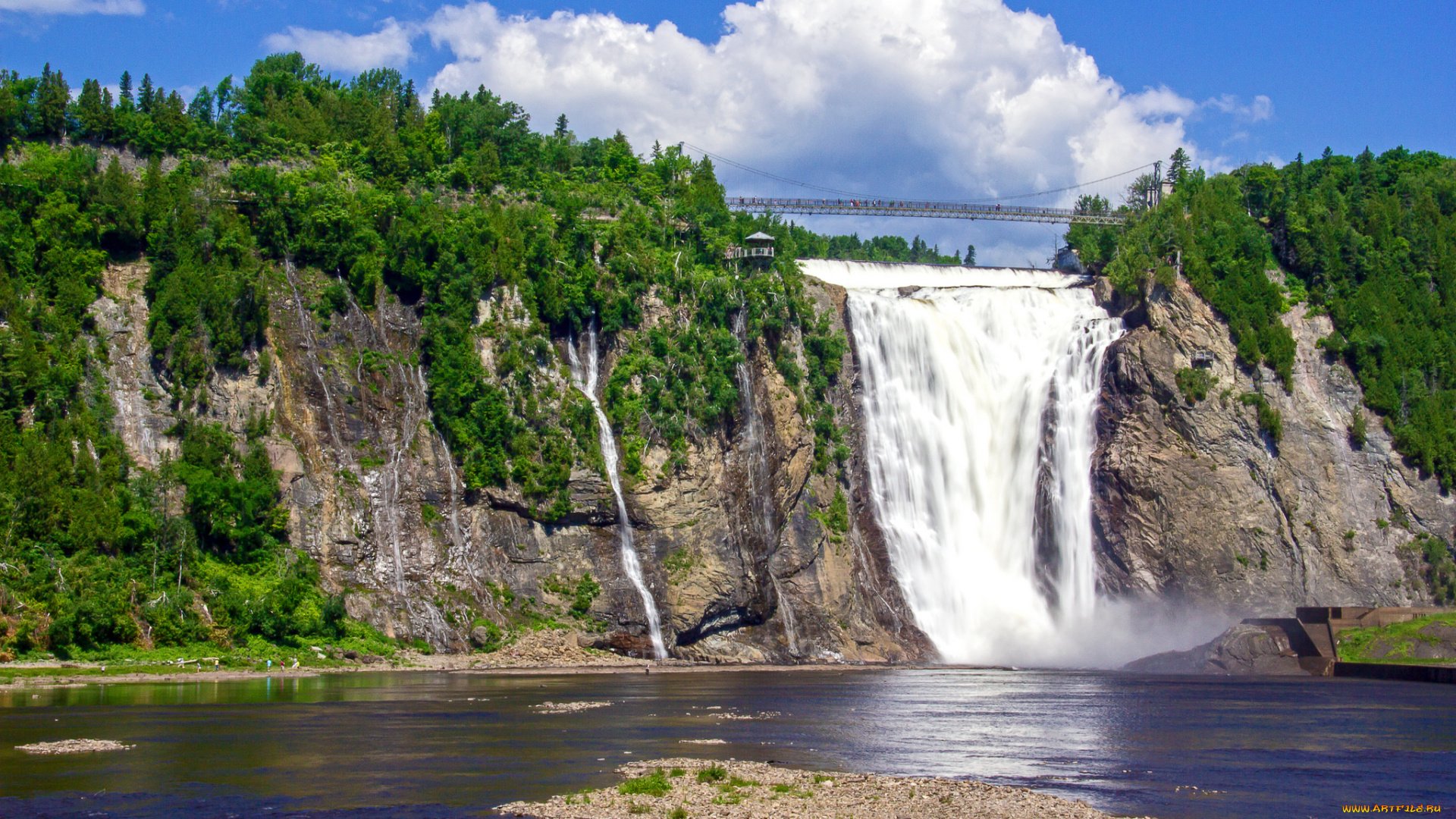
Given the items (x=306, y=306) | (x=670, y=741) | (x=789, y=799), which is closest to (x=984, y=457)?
(x=306, y=306)

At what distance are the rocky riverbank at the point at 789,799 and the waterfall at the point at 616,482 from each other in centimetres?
4130

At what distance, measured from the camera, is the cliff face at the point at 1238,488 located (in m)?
82.9

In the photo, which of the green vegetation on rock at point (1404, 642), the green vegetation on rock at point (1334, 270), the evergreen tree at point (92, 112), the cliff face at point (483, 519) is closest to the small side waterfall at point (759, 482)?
the cliff face at point (483, 519)

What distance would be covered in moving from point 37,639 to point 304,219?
108ft

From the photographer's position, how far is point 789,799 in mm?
25547

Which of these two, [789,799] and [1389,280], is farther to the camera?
[1389,280]

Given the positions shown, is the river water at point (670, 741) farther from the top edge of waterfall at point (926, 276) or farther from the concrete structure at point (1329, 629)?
the top edge of waterfall at point (926, 276)

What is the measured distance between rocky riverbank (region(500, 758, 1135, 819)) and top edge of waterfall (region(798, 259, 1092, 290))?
70868 mm

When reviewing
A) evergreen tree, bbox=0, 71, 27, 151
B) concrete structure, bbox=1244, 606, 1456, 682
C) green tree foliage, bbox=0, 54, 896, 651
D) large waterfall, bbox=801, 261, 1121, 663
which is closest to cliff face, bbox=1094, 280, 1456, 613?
large waterfall, bbox=801, 261, 1121, 663

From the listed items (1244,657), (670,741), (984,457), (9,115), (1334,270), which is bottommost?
(1244,657)

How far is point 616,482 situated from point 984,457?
95.4ft

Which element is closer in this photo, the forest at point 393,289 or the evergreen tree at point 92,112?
the forest at point 393,289

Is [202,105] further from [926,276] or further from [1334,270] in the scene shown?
[1334,270]

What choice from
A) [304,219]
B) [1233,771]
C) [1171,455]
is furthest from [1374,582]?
[304,219]
